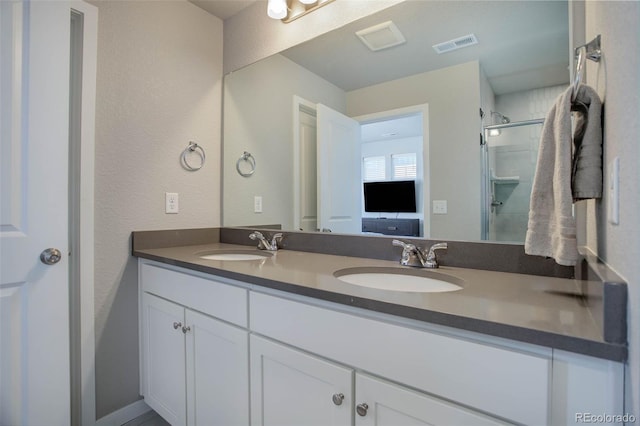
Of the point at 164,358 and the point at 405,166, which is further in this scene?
the point at 164,358

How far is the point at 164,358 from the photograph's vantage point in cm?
146

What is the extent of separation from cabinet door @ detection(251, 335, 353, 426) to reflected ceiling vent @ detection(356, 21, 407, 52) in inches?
52.8

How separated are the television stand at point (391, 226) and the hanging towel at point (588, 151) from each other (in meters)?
0.63

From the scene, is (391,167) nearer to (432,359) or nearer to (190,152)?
(432,359)

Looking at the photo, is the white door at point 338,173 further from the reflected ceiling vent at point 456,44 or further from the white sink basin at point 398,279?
the reflected ceiling vent at point 456,44

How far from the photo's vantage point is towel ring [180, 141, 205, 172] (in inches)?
73.5

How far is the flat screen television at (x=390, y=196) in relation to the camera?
4.40ft

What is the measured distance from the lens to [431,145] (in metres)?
1.31

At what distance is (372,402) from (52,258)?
1.28 metres


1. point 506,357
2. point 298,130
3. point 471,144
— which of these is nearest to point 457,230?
point 471,144

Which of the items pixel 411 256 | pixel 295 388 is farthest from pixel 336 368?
pixel 411 256

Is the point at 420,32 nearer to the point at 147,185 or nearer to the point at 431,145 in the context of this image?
the point at 431,145

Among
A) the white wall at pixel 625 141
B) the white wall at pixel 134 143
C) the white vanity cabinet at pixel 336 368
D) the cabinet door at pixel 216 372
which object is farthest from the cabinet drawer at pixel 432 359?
the white wall at pixel 134 143

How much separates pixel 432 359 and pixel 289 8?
6.07 ft
